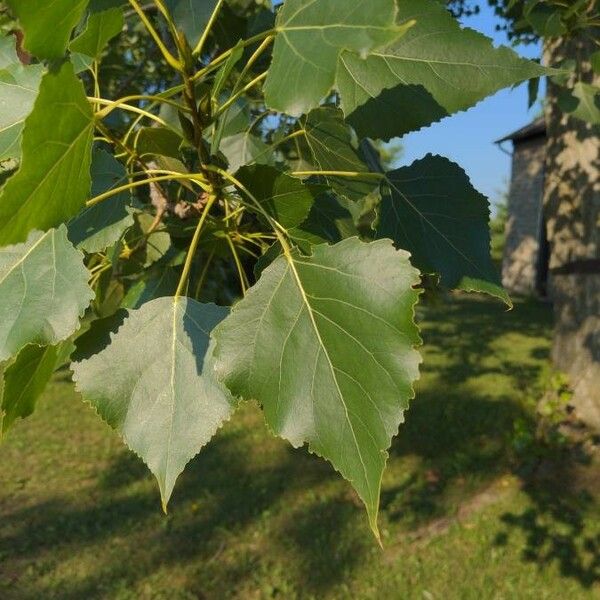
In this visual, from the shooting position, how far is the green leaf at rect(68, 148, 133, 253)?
0.83 meters

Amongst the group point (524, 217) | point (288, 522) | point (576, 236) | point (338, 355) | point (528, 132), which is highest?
point (338, 355)

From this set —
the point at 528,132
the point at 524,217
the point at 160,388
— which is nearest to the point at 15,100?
the point at 160,388

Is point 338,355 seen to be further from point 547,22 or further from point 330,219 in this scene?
point 547,22

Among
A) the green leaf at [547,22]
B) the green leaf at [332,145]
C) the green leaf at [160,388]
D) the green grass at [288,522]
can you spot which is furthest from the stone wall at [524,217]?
the green leaf at [160,388]

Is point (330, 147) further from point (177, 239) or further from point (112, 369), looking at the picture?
point (112, 369)

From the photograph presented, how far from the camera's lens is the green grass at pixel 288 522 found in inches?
133

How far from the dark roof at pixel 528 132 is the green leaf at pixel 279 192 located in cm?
1311

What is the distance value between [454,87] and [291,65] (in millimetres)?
226

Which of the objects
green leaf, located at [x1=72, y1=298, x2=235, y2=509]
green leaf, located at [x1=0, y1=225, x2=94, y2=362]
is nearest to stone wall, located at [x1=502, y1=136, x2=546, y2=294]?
green leaf, located at [x1=72, y1=298, x2=235, y2=509]

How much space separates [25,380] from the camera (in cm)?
90

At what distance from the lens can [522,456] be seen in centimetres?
468

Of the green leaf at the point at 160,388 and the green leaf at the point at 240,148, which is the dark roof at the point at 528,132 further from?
the green leaf at the point at 160,388

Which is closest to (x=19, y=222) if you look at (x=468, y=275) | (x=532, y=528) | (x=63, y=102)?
(x=63, y=102)

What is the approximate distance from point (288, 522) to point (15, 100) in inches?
135
